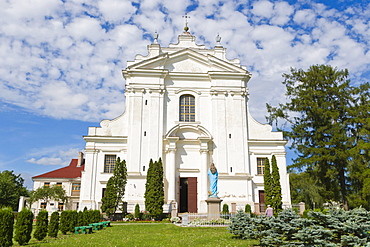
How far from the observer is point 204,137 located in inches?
1067

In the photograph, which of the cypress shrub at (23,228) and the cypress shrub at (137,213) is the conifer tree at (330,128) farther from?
the cypress shrub at (23,228)

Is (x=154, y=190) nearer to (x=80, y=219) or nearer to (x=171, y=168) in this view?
(x=171, y=168)

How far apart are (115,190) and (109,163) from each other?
12.5ft

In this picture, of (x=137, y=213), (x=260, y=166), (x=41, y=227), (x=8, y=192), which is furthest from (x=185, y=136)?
(x=8, y=192)

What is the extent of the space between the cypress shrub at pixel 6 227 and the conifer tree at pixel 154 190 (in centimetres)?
1430

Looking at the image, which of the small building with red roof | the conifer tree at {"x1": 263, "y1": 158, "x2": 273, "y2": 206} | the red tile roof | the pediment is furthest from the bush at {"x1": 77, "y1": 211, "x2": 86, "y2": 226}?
the red tile roof

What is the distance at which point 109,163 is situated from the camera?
27250mm

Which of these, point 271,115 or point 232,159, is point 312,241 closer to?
point 232,159

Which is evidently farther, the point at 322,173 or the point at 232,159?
the point at 322,173

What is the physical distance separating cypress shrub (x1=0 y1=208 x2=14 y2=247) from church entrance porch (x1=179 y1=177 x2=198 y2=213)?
700 inches

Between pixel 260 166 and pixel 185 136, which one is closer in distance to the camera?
pixel 185 136

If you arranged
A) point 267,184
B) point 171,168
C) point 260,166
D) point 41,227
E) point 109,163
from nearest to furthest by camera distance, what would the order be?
1. point 41,227
2. point 267,184
3. point 171,168
4. point 109,163
5. point 260,166

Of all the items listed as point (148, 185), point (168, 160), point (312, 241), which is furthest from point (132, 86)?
point (312, 241)

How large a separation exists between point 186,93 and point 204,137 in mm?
4506
